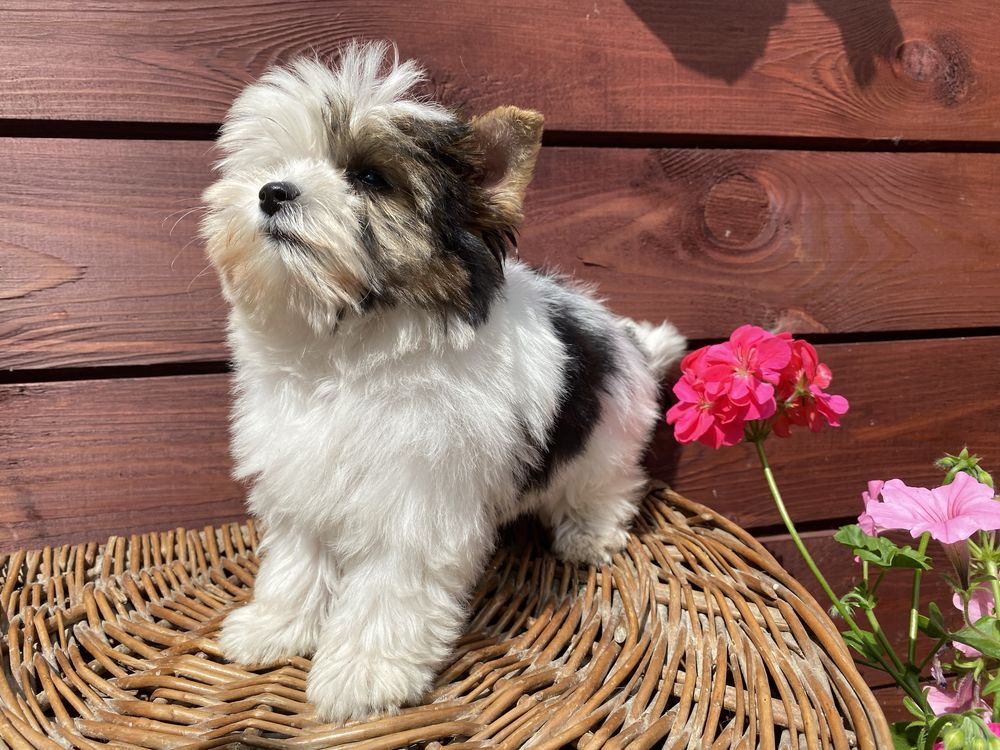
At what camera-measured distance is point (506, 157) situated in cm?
146

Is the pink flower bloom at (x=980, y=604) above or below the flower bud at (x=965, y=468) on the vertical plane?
below

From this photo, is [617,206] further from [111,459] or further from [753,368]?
[111,459]

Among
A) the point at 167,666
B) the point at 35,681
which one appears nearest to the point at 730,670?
the point at 167,666

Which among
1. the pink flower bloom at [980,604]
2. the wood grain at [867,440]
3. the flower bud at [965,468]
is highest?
the flower bud at [965,468]

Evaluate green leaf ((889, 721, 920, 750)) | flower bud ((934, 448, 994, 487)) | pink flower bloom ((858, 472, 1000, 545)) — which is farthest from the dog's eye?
green leaf ((889, 721, 920, 750))

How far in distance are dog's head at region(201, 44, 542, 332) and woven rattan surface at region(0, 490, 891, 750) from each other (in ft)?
2.75

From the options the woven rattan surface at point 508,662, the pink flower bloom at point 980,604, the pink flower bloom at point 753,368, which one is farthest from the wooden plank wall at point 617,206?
the pink flower bloom at point 980,604

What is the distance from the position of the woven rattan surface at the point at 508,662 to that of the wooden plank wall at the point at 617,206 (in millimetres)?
463

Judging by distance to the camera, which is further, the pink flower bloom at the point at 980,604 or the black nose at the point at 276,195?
the pink flower bloom at the point at 980,604

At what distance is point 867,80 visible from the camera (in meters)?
2.47

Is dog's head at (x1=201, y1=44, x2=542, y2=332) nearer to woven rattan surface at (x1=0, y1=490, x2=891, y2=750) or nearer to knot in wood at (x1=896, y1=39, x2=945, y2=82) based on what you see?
woven rattan surface at (x1=0, y1=490, x2=891, y2=750)

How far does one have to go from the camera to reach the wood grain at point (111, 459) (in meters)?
2.09

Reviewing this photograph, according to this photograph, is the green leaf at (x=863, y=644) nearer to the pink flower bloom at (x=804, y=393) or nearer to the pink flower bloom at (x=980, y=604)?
the pink flower bloom at (x=980, y=604)

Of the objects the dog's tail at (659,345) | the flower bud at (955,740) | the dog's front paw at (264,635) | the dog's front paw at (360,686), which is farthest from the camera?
the dog's tail at (659,345)
